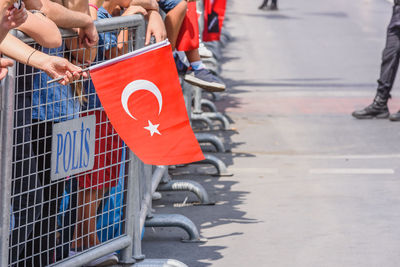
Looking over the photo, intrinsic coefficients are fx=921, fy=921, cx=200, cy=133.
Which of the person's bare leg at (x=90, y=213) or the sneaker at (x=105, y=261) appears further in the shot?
the sneaker at (x=105, y=261)

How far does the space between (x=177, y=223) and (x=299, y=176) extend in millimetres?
2074

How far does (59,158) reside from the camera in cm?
438

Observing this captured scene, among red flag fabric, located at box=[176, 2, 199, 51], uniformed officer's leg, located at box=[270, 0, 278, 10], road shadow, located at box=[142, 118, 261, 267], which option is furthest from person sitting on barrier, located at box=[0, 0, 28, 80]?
uniformed officer's leg, located at box=[270, 0, 278, 10]

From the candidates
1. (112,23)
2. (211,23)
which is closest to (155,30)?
(112,23)

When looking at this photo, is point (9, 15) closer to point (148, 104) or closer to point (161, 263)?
point (148, 104)

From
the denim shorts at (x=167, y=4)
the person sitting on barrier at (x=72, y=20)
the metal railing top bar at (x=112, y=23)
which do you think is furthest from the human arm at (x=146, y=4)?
the person sitting on barrier at (x=72, y=20)

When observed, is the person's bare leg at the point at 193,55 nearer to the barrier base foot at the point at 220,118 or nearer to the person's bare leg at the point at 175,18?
the person's bare leg at the point at 175,18

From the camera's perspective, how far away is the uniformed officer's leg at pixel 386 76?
405 inches

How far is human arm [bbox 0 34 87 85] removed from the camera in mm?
3945

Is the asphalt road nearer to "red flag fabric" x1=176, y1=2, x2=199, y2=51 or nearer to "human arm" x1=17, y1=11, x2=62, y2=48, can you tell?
"red flag fabric" x1=176, y1=2, x2=199, y2=51

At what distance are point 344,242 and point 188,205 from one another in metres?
1.45

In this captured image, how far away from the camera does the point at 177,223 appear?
606 centimetres

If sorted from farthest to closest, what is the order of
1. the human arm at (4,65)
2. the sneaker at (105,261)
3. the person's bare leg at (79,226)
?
the sneaker at (105,261), the person's bare leg at (79,226), the human arm at (4,65)

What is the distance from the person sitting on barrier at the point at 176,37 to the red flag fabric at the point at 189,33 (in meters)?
0.10
